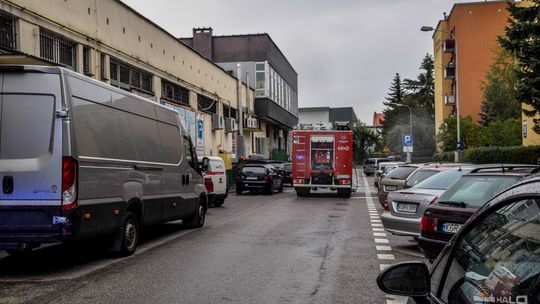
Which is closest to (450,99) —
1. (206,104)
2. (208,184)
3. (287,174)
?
(287,174)

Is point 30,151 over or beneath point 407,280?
over

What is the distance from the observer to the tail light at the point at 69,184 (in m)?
7.70

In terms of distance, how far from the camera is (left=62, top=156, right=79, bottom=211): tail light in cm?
770

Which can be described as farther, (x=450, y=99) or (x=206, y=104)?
(x=450, y=99)

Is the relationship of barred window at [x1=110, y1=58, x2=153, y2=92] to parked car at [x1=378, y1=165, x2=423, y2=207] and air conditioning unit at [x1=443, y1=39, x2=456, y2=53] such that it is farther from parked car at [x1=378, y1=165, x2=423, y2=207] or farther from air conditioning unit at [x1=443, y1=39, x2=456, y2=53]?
air conditioning unit at [x1=443, y1=39, x2=456, y2=53]

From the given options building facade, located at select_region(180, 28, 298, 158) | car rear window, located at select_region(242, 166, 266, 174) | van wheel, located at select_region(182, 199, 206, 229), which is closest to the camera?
van wheel, located at select_region(182, 199, 206, 229)

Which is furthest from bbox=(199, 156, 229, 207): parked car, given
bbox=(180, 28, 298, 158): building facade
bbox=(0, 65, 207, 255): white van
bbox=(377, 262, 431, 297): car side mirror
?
bbox=(180, 28, 298, 158): building facade

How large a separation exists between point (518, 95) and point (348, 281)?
14.1 metres

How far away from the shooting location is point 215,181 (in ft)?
67.4

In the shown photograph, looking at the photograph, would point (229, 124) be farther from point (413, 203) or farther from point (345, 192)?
point (413, 203)

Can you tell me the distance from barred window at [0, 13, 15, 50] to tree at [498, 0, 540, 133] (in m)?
15.3

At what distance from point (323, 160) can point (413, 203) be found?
15.8 meters

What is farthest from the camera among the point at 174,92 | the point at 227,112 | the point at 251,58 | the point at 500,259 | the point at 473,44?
the point at 473,44

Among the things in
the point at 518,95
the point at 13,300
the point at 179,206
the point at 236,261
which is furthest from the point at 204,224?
the point at 518,95
